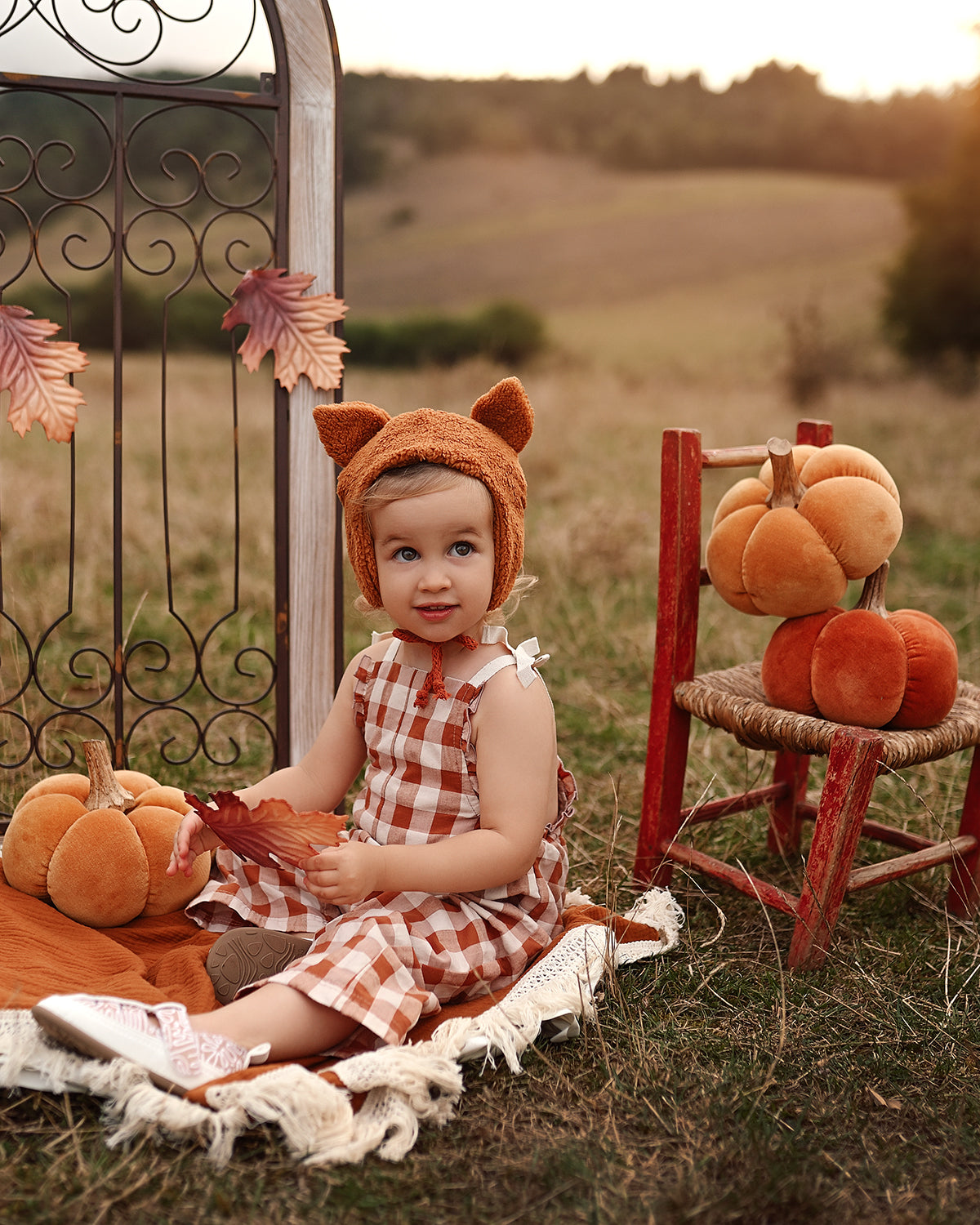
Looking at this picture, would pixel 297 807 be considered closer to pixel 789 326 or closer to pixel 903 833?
pixel 903 833

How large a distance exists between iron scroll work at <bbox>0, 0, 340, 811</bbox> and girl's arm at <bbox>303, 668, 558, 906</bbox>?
939 millimetres

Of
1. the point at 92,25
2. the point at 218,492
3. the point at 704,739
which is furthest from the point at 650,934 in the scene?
the point at 218,492

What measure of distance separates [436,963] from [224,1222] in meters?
0.58

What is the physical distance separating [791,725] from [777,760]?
2.21ft

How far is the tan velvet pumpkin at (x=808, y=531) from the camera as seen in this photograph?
2314 mm

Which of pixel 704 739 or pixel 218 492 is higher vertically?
pixel 218 492

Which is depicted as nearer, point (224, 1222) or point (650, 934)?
point (224, 1222)

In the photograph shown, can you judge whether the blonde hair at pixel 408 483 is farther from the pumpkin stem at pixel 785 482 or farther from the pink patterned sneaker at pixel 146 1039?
the pink patterned sneaker at pixel 146 1039

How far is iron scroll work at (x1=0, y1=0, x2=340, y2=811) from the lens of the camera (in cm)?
272

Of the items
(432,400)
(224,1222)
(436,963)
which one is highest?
(432,400)

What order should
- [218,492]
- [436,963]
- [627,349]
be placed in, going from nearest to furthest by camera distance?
[436,963] < [218,492] < [627,349]

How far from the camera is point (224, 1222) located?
155 centimetres

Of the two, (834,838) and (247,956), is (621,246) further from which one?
(247,956)

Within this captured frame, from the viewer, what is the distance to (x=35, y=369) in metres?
2.63
